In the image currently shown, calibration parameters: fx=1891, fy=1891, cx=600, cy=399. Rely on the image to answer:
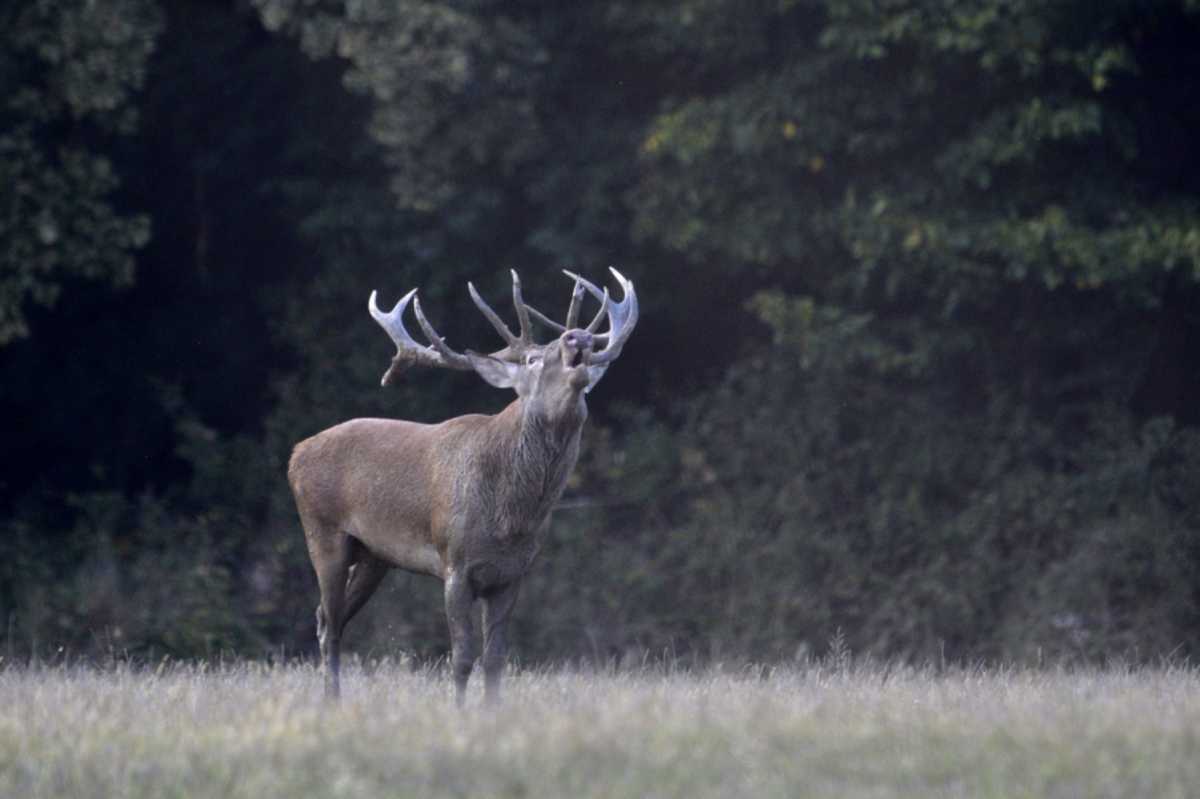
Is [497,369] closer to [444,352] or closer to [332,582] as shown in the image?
[444,352]

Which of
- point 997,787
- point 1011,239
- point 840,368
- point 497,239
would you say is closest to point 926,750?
point 997,787

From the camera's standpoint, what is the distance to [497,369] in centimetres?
938

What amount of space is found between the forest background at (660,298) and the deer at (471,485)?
19.0ft

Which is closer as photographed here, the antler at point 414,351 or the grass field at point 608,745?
the grass field at point 608,745

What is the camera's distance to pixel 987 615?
1697 centimetres

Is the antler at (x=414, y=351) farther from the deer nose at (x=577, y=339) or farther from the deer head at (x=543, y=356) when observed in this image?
the deer nose at (x=577, y=339)

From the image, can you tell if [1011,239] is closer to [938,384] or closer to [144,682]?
[938,384]

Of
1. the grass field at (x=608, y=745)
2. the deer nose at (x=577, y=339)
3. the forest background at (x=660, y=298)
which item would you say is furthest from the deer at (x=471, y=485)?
the forest background at (x=660, y=298)

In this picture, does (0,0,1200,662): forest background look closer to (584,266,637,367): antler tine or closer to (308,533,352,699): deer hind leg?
(308,533,352,699): deer hind leg

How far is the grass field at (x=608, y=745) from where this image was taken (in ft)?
21.7

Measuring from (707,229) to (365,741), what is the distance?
10.5 m

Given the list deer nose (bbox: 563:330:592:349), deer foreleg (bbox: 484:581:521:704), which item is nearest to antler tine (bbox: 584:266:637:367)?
deer nose (bbox: 563:330:592:349)

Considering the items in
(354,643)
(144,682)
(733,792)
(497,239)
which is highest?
(497,239)

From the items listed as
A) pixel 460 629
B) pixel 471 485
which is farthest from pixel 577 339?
pixel 460 629
